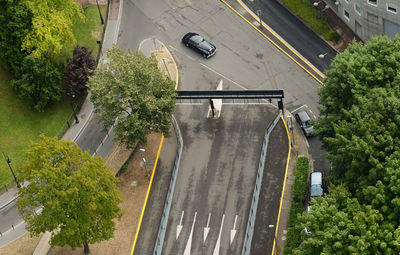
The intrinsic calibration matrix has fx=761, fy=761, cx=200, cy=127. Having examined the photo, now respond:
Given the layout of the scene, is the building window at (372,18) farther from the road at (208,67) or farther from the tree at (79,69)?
the tree at (79,69)

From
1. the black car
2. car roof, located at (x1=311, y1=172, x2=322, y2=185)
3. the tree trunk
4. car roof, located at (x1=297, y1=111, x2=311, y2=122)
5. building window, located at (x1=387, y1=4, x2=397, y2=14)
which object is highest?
building window, located at (x1=387, y1=4, x2=397, y2=14)

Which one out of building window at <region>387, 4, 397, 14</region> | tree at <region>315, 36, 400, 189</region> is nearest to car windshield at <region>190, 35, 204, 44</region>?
tree at <region>315, 36, 400, 189</region>

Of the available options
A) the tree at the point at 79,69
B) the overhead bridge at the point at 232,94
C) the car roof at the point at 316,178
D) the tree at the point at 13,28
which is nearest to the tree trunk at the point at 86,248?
the tree at the point at 79,69

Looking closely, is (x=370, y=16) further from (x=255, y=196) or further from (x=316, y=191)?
(x=255, y=196)

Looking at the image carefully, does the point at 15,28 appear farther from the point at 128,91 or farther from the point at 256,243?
the point at 256,243

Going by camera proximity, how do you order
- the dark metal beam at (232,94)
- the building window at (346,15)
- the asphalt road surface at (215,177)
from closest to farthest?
1. the asphalt road surface at (215,177)
2. the dark metal beam at (232,94)
3. the building window at (346,15)

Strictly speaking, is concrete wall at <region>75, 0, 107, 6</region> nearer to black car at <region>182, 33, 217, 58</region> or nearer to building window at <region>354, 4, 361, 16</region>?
black car at <region>182, 33, 217, 58</region>

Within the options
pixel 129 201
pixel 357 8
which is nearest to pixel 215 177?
pixel 129 201
